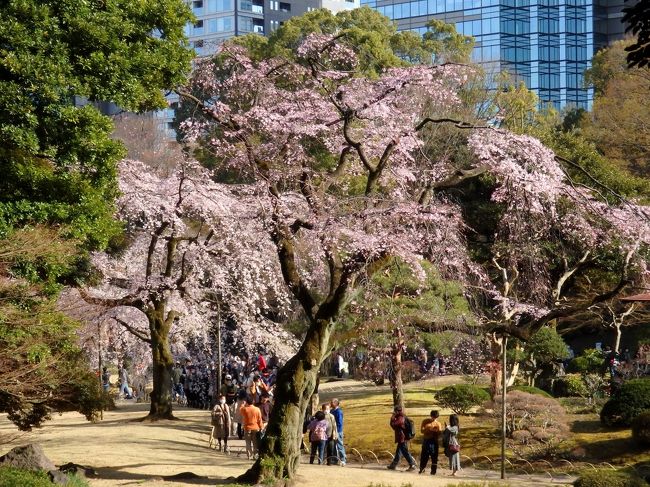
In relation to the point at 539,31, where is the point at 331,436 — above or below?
below

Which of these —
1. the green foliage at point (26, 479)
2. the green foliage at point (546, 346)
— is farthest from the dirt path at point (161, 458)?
the green foliage at point (546, 346)

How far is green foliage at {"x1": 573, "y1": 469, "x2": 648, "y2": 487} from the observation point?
13797 millimetres

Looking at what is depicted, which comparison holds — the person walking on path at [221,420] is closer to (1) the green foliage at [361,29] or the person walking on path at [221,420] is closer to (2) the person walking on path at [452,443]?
(2) the person walking on path at [452,443]

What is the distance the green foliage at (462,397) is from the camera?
79.3 ft

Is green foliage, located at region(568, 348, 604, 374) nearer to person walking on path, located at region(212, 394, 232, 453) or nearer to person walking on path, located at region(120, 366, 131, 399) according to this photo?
person walking on path, located at region(212, 394, 232, 453)


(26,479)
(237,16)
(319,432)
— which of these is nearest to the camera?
(26,479)

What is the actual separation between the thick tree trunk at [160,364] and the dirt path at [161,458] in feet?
1.92

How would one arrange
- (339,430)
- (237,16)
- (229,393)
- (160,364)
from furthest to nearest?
(237,16), (160,364), (229,393), (339,430)

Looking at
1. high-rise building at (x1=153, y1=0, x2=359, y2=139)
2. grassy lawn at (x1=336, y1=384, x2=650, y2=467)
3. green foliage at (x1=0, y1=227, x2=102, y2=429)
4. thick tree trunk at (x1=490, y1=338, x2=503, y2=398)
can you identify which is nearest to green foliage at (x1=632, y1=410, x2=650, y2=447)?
grassy lawn at (x1=336, y1=384, x2=650, y2=467)

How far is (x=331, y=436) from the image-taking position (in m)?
19.7

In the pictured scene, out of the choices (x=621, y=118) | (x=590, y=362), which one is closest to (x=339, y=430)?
(x=590, y=362)

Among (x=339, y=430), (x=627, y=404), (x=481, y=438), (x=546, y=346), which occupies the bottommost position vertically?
(x=481, y=438)

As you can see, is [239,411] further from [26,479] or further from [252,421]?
[26,479]

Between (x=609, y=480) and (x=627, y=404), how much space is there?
807 centimetres
